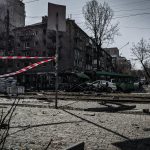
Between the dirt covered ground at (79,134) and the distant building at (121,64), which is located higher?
the distant building at (121,64)

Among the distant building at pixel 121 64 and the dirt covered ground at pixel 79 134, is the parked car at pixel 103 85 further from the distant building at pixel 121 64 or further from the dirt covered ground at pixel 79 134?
the distant building at pixel 121 64

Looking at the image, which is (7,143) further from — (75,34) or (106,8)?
(75,34)

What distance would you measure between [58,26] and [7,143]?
19.4 feet

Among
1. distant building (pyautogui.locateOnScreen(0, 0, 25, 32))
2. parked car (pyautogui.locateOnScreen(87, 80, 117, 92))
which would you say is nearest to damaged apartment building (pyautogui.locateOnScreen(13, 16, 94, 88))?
distant building (pyautogui.locateOnScreen(0, 0, 25, 32))

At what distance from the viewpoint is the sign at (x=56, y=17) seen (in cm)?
919

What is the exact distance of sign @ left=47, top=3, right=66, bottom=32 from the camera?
30.1ft

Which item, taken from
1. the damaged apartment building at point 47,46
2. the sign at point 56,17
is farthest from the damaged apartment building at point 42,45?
the sign at point 56,17

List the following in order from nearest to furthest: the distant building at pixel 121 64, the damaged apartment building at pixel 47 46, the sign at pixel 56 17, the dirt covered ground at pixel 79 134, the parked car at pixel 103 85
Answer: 1. the dirt covered ground at pixel 79 134
2. the sign at pixel 56 17
3. the parked car at pixel 103 85
4. the damaged apartment building at pixel 47 46
5. the distant building at pixel 121 64

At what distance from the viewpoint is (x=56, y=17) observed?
934 cm

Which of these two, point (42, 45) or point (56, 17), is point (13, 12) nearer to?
point (42, 45)

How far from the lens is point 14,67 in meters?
59.0

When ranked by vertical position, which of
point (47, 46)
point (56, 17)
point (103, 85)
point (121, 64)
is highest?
point (47, 46)

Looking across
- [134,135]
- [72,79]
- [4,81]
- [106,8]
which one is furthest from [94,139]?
[106,8]

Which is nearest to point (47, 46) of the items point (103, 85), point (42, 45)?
point (42, 45)
